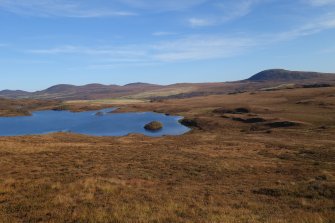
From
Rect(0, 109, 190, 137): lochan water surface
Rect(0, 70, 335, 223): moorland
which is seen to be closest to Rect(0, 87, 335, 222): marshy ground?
Rect(0, 70, 335, 223): moorland

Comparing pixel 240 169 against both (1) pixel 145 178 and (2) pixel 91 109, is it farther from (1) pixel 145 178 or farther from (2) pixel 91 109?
(2) pixel 91 109

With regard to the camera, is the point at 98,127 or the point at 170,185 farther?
the point at 98,127

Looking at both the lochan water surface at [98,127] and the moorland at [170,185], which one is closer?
the moorland at [170,185]

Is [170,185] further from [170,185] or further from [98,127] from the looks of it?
[98,127]

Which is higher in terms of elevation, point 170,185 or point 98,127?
point 170,185

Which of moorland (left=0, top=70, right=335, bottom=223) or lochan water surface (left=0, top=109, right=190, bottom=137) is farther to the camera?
lochan water surface (left=0, top=109, right=190, bottom=137)

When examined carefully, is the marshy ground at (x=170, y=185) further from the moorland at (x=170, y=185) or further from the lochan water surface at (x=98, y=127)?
the lochan water surface at (x=98, y=127)

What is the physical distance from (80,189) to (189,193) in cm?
571

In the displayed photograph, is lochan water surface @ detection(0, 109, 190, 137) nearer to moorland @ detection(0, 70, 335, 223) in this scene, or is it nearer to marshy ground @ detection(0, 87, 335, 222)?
moorland @ detection(0, 70, 335, 223)

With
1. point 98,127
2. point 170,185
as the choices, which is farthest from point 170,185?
point 98,127

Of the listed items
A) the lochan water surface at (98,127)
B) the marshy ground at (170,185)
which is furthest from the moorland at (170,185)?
the lochan water surface at (98,127)

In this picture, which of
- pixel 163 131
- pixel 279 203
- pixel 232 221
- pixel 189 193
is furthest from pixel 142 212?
pixel 163 131

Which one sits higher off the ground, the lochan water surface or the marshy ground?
the marshy ground

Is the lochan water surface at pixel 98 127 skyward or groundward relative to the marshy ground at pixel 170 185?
groundward
